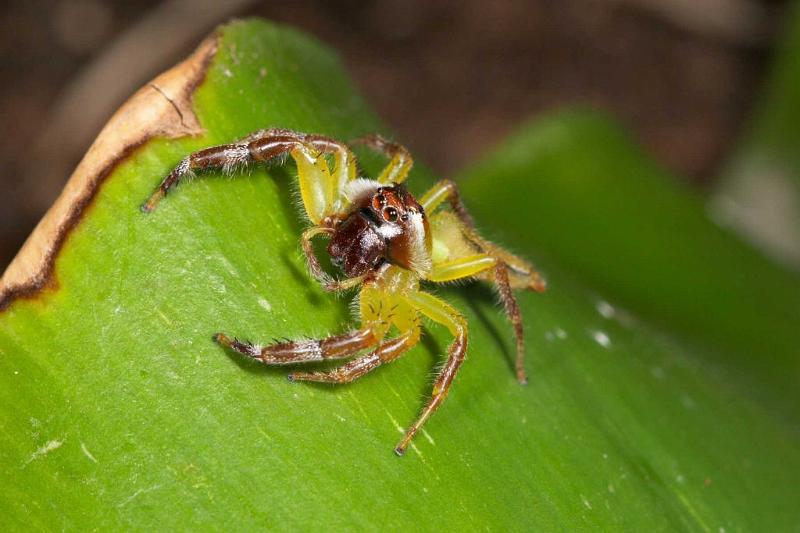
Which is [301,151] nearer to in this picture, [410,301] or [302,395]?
[410,301]

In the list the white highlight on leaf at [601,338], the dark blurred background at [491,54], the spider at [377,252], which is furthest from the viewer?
the dark blurred background at [491,54]

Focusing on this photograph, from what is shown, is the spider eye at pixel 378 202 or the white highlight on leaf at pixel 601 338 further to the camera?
the white highlight on leaf at pixel 601 338

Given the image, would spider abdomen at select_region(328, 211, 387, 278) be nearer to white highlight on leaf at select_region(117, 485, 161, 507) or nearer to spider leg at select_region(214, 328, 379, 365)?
spider leg at select_region(214, 328, 379, 365)

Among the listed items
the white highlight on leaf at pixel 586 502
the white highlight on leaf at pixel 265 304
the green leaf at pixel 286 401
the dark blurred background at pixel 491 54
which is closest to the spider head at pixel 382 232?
the green leaf at pixel 286 401

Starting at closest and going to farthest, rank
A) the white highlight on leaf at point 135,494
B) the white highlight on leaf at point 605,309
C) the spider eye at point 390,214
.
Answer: the white highlight on leaf at point 135,494 → the spider eye at point 390,214 → the white highlight on leaf at point 605,309

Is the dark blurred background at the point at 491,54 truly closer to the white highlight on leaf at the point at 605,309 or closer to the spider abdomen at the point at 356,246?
the white highlight on leaf at the point at 605,309

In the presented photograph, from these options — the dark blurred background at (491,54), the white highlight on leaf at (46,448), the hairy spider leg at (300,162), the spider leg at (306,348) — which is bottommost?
the dark blurred background at (491,54)

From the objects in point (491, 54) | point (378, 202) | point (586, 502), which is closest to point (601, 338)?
point (586, 502)

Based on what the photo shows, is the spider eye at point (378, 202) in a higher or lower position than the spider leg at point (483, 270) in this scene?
higher
